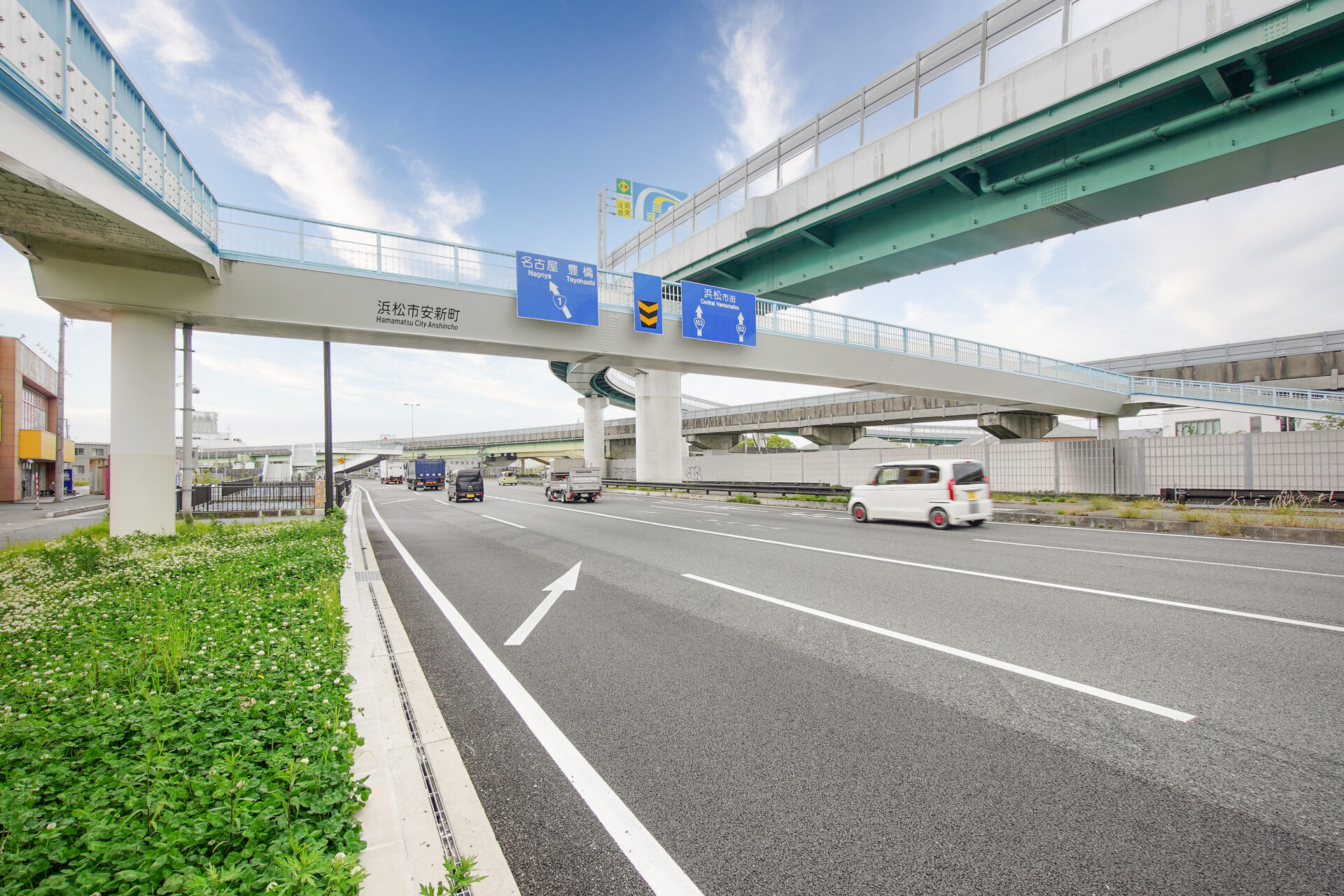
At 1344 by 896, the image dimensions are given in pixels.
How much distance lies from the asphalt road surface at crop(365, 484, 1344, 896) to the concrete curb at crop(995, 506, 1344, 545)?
5161 millimetres

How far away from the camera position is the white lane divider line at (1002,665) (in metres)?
3.70

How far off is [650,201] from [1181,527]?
25.9 meters

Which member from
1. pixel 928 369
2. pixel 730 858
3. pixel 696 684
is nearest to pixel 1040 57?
pixel 928 369

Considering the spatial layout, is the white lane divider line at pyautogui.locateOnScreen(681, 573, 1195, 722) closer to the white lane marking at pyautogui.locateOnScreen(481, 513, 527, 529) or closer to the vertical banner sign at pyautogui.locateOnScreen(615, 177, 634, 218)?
the white lane marking at pyautogui.locateOnScreen(481, 513, 527, 529)

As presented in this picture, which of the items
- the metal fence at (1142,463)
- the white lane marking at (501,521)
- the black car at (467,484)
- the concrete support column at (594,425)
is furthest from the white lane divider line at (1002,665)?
the concrete support column at (594,425)

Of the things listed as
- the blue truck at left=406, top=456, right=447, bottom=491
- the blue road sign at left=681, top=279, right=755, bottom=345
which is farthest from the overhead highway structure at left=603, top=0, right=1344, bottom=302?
the blue truck at left=406, top=456, right=447, bottom=491

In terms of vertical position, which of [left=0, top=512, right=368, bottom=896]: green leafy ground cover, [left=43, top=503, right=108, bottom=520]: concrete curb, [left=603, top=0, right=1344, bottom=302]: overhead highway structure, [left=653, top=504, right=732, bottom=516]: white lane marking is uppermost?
[left=603, top=0, right=1344, bottom=302]: overhead highway structure

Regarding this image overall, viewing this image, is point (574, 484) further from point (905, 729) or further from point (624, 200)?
point (905, 729)

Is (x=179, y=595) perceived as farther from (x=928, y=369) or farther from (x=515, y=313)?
(x=928, y=369)

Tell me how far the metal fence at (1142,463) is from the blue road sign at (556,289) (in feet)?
37.8

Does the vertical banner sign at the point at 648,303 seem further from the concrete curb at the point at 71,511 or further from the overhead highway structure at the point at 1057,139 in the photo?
the concrete curb at the point at 71,511

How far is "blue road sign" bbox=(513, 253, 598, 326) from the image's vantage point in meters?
16.0

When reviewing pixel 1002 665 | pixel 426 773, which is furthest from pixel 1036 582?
pixel 426 773

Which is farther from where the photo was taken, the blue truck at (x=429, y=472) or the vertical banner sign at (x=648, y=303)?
the blue truck at (x=429, y=472)
